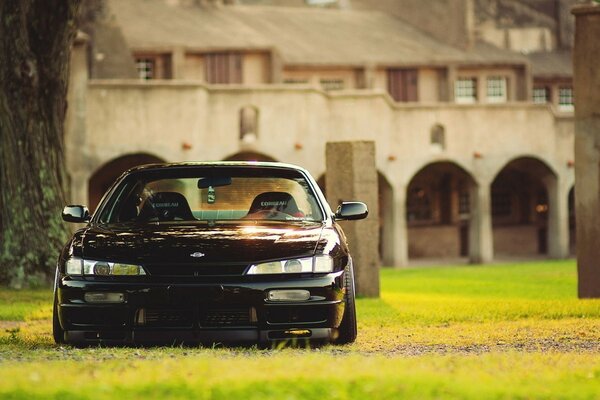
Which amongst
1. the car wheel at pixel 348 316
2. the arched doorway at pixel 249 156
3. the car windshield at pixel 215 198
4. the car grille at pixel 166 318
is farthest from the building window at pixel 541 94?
the car grille at pixel 166 318

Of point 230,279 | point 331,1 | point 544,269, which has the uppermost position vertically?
point 331,1

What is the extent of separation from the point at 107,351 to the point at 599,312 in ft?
23.2

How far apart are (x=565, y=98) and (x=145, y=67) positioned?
1904cm

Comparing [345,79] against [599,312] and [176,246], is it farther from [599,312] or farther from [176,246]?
[176,246]

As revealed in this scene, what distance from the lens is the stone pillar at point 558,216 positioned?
46781 millimetres

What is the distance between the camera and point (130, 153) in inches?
1460

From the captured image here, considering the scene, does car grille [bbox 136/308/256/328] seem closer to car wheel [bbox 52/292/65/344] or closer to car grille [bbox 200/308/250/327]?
car grille [bbox 200/308/250/327]

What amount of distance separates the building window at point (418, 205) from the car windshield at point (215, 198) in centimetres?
4049

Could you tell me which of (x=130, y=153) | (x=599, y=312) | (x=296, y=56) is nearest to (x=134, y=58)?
(x=296, y=56)

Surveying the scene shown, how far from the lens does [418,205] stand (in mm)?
52406

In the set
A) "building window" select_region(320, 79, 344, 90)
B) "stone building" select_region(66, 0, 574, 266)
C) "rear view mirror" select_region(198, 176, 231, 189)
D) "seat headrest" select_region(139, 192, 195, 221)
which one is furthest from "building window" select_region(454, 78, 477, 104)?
"seat headrest" select_region(139, 192, 195, 221)

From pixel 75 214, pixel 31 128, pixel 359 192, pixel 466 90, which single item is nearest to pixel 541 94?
pixel 466 90

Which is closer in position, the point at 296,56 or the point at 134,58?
the point at 134,58

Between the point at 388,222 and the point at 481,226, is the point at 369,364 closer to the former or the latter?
the point at 388,222
